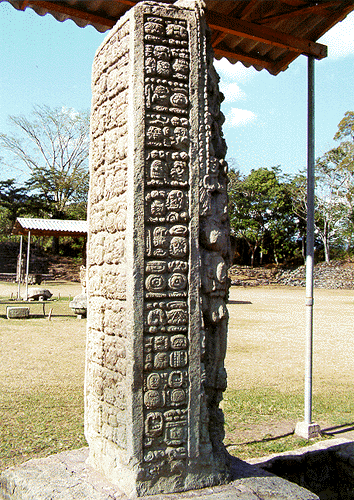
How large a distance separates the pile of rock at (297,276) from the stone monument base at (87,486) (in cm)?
2750

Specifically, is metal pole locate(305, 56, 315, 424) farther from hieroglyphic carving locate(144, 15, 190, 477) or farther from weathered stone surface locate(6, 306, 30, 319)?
weathered stone surface locate(6, 306, 30, 319)

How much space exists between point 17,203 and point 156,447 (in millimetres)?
32797

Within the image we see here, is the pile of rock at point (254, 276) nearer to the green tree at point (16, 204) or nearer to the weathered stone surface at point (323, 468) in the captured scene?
the green tree at point (16, 204)

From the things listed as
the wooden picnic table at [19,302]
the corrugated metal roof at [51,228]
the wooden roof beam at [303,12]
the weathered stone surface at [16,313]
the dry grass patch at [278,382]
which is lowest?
the dry grass patch at [278,382]

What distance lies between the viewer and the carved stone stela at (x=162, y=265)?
8.99 ft

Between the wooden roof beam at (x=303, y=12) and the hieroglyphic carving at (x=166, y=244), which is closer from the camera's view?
the hieroglyphic carving at (x=166, y=244)

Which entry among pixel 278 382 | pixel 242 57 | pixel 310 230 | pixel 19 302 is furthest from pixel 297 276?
pixel 242 57

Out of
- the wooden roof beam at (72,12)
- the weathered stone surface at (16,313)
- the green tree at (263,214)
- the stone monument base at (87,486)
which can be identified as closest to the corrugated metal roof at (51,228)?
the weathered stone surface at (16,313)

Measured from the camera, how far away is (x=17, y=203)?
109ft

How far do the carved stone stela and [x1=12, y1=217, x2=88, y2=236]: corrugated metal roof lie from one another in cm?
1424

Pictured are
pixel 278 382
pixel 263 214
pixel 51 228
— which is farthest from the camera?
pixel 263 214

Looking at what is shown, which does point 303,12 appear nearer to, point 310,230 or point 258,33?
point 258,33

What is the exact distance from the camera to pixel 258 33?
4.12m

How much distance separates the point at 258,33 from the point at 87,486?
3.85m
